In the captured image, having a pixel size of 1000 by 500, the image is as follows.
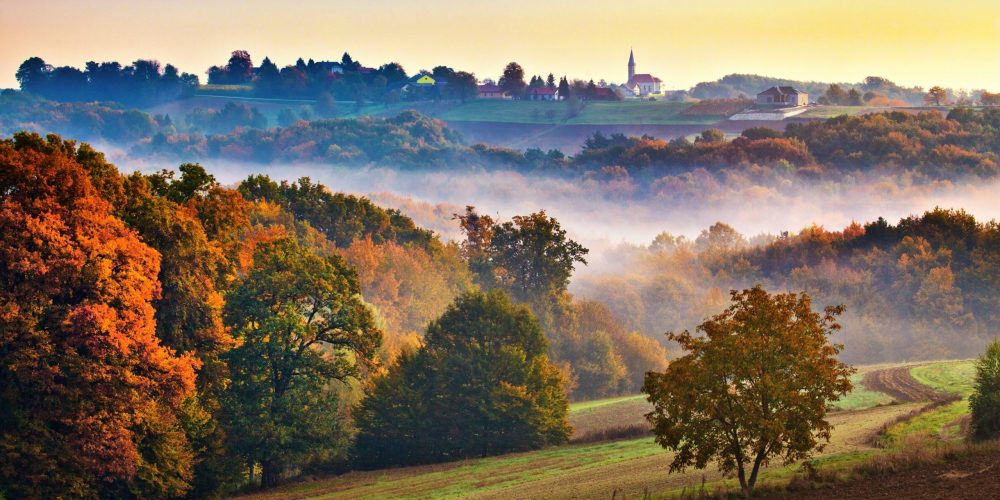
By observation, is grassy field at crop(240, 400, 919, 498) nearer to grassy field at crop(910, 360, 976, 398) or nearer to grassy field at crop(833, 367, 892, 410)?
grassy field at crop(833, 367, 892, 410)

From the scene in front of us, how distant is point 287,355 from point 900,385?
101 feet

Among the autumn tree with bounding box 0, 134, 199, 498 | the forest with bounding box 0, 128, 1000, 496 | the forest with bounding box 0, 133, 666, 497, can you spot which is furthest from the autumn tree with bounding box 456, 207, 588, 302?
the autumn tree with bounding box 0, 134, 199, 498

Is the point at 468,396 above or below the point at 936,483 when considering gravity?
below

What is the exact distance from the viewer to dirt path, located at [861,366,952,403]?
2460 inches

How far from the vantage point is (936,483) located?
37188 millimetres

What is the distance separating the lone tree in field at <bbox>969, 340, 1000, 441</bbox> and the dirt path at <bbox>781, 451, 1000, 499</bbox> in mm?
3826

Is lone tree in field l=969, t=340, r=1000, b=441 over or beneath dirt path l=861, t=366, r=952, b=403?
over

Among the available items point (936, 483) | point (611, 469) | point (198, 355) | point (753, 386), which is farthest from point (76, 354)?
point (936, 483)

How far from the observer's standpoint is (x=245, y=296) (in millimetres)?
60438

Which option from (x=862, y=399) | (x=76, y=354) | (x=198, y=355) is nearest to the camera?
(x=76, y=354)

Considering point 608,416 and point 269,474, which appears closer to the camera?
point 269,474

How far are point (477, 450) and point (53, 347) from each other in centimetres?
2219

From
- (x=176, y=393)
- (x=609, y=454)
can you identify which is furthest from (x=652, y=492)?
(x=176, y=393)

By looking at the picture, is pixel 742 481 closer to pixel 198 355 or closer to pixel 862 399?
pixel 862 399
